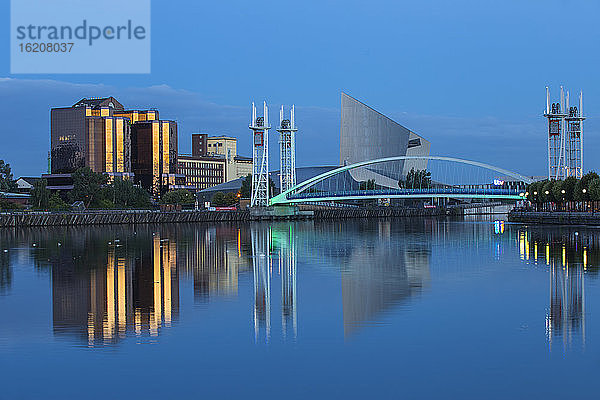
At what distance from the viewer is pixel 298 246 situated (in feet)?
141

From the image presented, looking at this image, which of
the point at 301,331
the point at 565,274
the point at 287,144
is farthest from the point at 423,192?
the point at 301,331

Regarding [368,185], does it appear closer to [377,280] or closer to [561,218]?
[561,218]

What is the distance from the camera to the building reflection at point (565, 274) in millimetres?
15125

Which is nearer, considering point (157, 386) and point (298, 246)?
point (157, 386)

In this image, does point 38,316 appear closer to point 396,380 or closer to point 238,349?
point 238,349

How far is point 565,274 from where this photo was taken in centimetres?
2522

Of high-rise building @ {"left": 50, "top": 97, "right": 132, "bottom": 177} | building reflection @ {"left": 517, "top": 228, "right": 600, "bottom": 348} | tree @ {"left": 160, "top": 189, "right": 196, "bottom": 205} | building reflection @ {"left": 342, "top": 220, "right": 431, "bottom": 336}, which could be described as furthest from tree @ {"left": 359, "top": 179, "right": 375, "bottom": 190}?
building reflection @ {"left": 342, "top": 220, "right": 431, "bottom": 336}

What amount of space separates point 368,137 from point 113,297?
135496 mm

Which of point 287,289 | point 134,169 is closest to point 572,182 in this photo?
point 287,289

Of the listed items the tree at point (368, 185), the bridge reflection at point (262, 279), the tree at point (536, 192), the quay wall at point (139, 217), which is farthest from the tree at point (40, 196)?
the bridge reflection at point (262, 279)

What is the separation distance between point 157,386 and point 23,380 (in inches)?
77.5

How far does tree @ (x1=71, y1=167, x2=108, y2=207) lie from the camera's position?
113312mm

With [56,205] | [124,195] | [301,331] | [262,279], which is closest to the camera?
[301,331]

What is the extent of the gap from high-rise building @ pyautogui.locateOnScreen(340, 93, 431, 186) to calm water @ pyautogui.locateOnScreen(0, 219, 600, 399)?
409 ft
